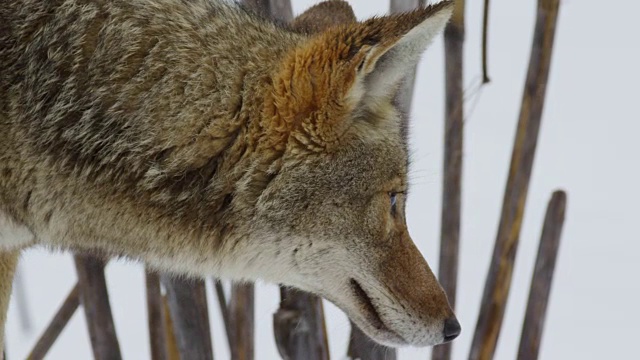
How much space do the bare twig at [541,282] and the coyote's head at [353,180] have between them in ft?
1.38

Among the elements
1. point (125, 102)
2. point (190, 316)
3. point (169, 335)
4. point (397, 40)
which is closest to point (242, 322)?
point (190, 316)

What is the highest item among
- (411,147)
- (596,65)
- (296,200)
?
(596,65)

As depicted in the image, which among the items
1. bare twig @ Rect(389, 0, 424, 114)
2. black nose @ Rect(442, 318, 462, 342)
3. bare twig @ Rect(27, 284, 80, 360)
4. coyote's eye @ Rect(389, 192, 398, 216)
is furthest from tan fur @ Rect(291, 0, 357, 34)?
bare twig @ Rect(27, 284, 80, 360)

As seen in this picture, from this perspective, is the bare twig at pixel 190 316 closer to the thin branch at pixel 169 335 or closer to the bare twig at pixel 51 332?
the thin branch at pixel 169 335

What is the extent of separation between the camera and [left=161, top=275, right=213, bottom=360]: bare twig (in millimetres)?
2396

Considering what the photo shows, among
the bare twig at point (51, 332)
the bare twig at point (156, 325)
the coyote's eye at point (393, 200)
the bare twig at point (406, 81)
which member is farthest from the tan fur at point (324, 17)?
the bare twig at point (51, 332)

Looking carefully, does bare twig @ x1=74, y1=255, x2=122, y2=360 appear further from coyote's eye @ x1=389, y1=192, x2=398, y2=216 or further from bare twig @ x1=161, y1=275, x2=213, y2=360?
coyote's eye @ x1=389, y1=192, x2=398, y2=216

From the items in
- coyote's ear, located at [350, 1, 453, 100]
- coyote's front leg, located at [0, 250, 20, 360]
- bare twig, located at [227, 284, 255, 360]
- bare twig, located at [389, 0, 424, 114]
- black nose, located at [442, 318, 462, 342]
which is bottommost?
black nose, located at [442, 318, 462, 342]

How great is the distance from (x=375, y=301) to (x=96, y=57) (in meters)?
0.70

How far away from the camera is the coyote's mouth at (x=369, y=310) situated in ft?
6.97

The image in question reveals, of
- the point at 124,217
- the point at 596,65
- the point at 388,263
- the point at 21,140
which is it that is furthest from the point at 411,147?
the point at 596,65

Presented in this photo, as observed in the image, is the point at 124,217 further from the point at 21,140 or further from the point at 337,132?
the point at 337,132

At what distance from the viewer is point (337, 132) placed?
6.52 ft

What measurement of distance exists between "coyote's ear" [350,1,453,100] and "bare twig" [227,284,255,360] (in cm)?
64
